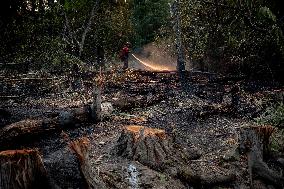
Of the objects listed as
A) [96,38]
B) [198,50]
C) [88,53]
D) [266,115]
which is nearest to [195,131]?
[266,115]

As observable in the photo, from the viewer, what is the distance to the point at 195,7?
57.8ft

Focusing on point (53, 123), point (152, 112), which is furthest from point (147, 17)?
point (53, 123)

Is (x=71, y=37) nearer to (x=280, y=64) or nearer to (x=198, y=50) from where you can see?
(x=198, y=50)

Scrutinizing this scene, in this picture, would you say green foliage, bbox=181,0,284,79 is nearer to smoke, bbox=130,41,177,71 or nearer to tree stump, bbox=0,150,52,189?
smoke, bbox=130,41,177,71

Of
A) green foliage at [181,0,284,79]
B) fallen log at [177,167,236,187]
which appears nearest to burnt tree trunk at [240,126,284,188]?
fallen log at [177,167,236,187]

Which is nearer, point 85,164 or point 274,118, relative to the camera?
point 85,164

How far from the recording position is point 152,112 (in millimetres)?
10867

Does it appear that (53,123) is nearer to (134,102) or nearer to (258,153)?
(134,102)

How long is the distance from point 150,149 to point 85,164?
1.71 meters

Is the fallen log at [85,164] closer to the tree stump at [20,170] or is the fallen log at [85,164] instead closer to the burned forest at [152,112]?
the burned forest at [152,112]

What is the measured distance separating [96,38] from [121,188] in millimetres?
18825

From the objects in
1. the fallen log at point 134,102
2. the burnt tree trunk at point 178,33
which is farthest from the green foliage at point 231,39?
the fallen log at point 134,102

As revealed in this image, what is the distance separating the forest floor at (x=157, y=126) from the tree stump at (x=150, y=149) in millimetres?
171

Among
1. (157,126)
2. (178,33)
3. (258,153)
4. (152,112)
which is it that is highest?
(178,33)
